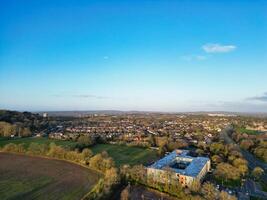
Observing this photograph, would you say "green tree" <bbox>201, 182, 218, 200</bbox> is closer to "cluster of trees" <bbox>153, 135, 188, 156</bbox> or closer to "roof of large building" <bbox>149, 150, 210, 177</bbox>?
"roof of large building" <bbox>149, 150, 210, 177</bbox>

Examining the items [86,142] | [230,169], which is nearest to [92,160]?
[86,142]

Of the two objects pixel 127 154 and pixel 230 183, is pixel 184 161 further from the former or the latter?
pixel 127 154

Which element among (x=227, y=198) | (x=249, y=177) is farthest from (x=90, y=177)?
(x=249, y=177)

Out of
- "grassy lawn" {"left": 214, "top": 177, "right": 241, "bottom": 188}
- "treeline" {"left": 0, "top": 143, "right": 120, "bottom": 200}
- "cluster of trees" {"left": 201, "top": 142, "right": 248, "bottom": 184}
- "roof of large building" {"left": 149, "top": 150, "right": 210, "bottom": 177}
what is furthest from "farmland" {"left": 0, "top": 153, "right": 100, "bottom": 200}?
"cluster of trees" {"left": 201, "top": 142, "right": 248, "bottom": 184}

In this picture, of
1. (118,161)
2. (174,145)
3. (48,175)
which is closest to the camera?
(48,175)

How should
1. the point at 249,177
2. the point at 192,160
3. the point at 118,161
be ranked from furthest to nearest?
the point at 118,161
the point at 192,160
the point at 249,177

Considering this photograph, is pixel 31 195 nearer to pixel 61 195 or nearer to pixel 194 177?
pixel 61 195
